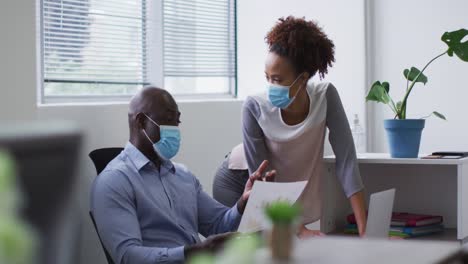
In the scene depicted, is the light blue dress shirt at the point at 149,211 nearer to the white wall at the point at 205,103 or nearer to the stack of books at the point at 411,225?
the white wall at the point at 205,103

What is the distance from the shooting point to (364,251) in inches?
24.2

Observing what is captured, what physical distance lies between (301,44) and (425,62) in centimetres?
200

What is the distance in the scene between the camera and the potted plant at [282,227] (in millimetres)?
438

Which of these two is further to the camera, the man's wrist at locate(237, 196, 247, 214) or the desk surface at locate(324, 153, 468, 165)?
the desk surface at locate(324, 153, 468, 165)

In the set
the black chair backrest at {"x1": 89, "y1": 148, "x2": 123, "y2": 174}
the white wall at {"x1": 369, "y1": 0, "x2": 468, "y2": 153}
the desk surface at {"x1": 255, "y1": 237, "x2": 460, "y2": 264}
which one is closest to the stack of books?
the black chair backrest at {"x1": 89, "y1": 148, "x2": 123, "y2": 174}

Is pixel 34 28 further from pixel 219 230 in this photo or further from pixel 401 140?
pixel 401 140

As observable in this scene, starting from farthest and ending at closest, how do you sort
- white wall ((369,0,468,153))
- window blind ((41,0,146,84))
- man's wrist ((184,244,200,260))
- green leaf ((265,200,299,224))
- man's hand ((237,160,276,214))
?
white wall ((369,0,468,153)) < window blind ((41,0,146,84)) < man's hand ((237,160,276,214)) < man's wrist ((184,244,200,260)) < green leaf ((265,200,299,224))

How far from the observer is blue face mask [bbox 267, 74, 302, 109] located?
2666mm

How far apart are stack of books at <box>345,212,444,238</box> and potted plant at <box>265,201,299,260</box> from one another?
2.32 metres

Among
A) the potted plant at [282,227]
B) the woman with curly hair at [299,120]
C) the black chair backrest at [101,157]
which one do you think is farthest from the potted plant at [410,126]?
the potted plant at [282,227]

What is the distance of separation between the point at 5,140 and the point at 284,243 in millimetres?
239

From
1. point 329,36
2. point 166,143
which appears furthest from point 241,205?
point 329,36

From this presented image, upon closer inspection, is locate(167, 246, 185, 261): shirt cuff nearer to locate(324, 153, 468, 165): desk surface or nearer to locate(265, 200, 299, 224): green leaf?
locate(324, 153, 468, 165): desk surface

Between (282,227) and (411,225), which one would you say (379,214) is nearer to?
(411,225)
